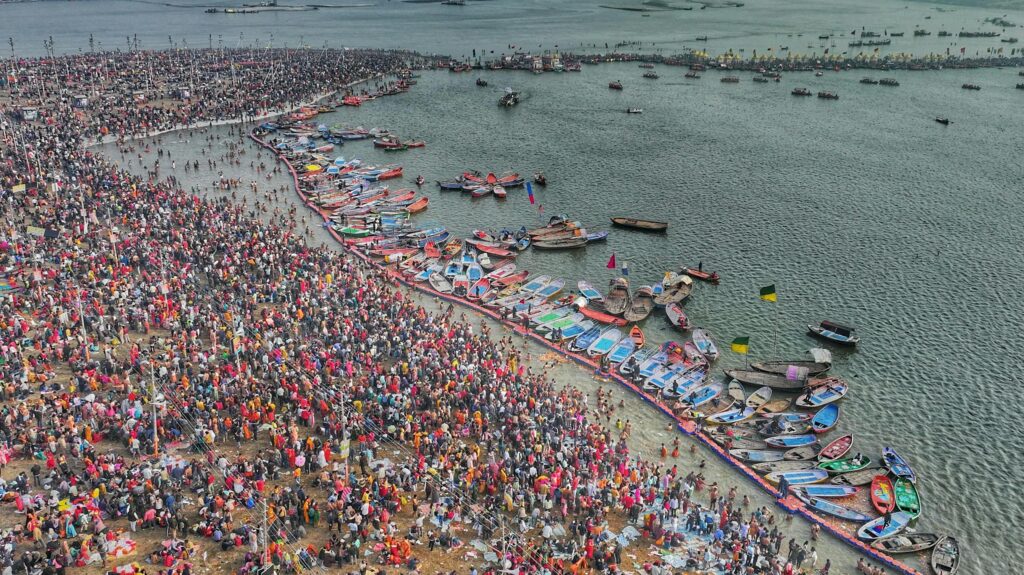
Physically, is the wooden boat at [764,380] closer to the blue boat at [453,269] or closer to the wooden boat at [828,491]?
the wooden boat at [828,491]

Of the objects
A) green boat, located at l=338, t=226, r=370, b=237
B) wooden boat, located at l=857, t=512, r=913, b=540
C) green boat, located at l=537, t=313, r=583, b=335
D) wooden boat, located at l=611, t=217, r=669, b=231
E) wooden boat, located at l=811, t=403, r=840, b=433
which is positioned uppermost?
wooden boat, located at l=611, t=217, r=669, b=231

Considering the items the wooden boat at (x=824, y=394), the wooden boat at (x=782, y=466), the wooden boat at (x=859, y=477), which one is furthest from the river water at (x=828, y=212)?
A: the wooden boat at (x=782, y=466)

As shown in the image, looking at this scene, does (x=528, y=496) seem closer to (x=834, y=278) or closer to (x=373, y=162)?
(x=834, y=278)

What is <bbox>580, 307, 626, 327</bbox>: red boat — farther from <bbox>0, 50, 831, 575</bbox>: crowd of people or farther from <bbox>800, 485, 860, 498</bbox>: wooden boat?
<bbox>800, 485, 860, 498</bbox>: wooden boat

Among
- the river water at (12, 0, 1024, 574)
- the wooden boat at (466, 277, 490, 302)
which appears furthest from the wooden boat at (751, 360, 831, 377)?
the wooden boat at (466, 277, 490, 302)

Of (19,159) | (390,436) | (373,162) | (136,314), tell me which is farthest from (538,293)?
(19,159)
